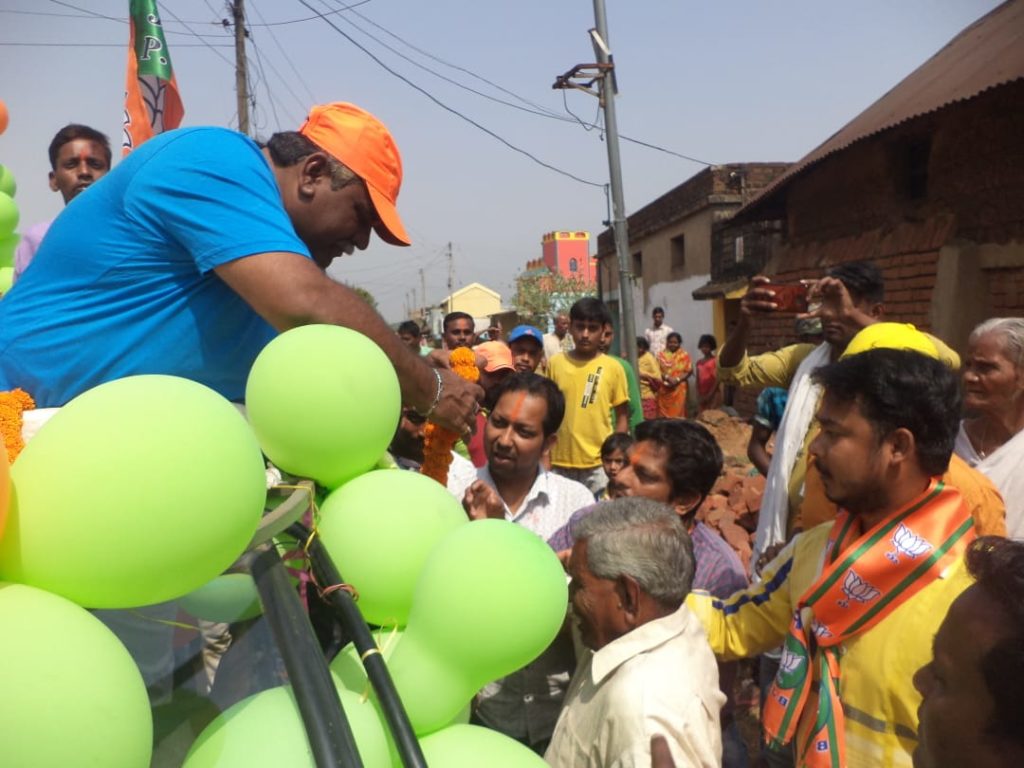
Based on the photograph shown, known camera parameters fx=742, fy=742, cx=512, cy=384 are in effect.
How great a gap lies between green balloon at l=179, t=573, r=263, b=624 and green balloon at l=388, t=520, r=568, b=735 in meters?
0.22

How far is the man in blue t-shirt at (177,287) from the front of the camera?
144 centimetres

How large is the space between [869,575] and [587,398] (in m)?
3.45

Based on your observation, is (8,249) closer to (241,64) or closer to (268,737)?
(268,737)

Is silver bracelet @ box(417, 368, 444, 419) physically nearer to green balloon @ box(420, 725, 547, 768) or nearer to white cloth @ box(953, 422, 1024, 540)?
green balloon @ box(420, 725, 547, 768)

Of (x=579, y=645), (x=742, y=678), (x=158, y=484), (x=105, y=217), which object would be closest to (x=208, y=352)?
(x=105, y=217)

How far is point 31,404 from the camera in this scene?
121 centimetres

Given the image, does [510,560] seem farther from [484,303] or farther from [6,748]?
[484,303]

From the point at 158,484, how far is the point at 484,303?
70.7m

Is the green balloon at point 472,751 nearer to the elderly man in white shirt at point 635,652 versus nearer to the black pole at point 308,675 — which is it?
the black pole at point 308,675

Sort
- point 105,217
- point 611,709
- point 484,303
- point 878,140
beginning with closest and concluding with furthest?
point 105,217
point 611,709
point 878,140
point 484,303

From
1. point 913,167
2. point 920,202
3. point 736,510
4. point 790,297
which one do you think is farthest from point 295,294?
point 913,167

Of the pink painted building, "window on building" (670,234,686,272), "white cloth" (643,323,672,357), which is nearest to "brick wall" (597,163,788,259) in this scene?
"window on building" (670,234,686,272)

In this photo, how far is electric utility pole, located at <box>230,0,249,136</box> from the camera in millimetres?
13531

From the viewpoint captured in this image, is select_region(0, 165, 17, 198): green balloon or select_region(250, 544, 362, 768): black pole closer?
select_region(250, 544, 362, 768): black pole
